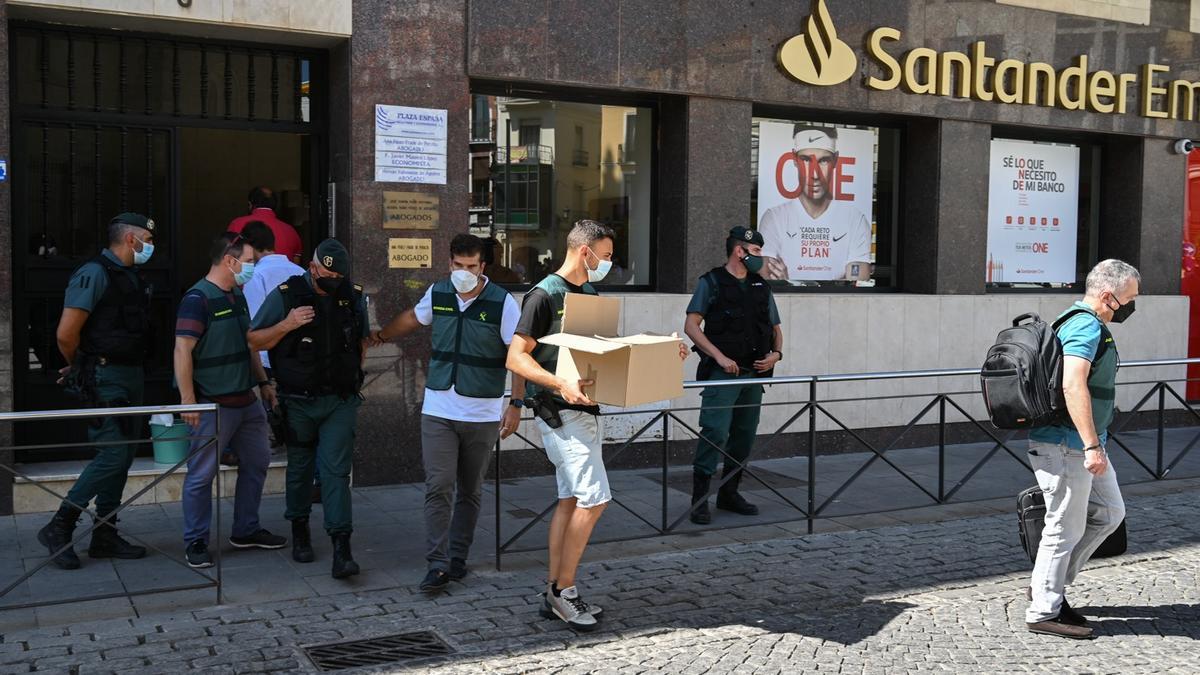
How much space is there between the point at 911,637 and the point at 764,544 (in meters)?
1.75

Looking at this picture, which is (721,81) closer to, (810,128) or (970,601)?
(810,128)

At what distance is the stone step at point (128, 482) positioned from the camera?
7.56 meters

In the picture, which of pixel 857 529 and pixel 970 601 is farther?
pixel 857 529

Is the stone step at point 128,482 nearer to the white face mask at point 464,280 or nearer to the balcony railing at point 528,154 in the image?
the white face mask at point 464,280

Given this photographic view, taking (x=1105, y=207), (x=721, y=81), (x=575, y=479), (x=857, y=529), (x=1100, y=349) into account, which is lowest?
(x=857, y=529)

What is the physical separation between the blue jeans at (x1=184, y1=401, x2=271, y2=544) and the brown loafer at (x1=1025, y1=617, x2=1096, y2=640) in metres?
4.32

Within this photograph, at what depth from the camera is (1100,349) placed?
5.48 metres

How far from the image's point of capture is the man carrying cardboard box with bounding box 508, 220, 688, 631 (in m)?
5.39

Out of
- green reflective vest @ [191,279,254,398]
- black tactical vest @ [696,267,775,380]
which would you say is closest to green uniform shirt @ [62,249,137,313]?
green reflective vest @ [191,279,254,398]

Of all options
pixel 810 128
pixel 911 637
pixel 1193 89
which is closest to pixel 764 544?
pixel 911 637

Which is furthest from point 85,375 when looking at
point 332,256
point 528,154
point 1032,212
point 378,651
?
point 1032,212

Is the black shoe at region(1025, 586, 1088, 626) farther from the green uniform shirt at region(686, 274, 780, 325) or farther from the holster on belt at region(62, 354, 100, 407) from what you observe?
the holster on belt at region(62, 354, 100, 407)

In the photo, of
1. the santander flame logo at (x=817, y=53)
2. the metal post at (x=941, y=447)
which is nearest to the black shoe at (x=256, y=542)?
the metal post at (x=941, y=447)

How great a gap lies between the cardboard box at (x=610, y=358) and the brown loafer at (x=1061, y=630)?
207 centimetres
